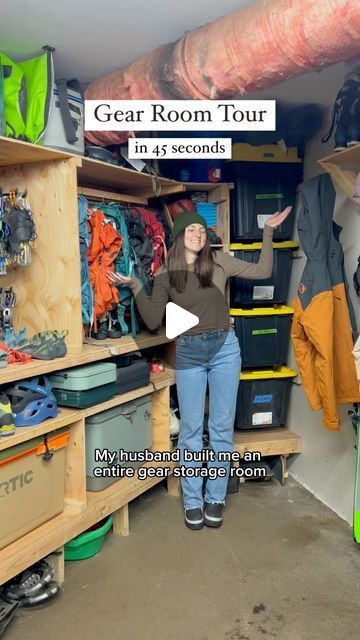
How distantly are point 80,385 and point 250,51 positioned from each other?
149 cm

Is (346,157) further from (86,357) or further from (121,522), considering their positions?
(121,522)

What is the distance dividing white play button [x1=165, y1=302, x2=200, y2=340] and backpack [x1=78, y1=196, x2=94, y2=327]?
436 mm

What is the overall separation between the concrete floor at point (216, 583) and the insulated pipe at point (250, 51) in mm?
2043

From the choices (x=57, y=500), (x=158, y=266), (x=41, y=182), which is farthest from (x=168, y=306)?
(x=57, y=500)

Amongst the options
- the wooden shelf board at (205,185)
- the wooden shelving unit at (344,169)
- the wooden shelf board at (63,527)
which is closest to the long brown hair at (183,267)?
the wooden shelf board at (205,185)

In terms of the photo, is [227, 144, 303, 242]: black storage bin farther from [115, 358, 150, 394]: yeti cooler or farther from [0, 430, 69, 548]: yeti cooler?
[0, 430, 69, 548]: yeti cooler

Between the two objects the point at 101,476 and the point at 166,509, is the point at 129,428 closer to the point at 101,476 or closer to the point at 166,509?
the point at 101,476

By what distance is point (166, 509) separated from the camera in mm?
2967

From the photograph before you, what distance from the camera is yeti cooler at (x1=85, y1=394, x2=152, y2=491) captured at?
8.25ft

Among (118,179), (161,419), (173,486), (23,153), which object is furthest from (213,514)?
(23,153)

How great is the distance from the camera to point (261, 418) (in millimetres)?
3363

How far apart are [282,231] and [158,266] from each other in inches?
31.6

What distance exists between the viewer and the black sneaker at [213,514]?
277 centimetres

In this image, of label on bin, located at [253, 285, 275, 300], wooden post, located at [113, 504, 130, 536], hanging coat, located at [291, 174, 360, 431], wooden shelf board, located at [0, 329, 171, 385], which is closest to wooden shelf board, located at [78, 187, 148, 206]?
wooden shelf board, located at [0, 329, 171, 385]
